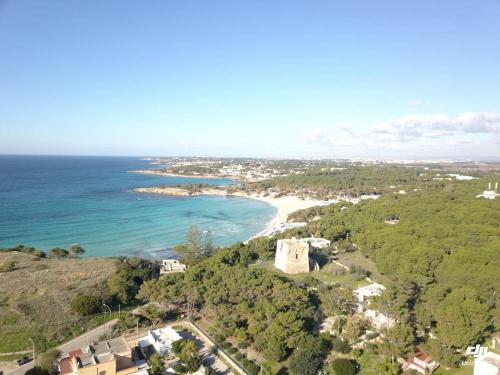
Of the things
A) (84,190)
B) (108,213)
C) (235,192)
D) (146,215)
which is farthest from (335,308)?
(84,190)

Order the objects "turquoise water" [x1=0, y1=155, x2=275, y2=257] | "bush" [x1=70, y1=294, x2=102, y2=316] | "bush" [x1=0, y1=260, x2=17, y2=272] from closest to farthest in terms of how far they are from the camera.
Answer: "bush" [x1=70, y1=294, x2=102, y2=316] < "bush" [x1=0, y1=260, x2=17, y2=272] < "turquoise water" [x1=0, y1=155, x2=275, y2=257]

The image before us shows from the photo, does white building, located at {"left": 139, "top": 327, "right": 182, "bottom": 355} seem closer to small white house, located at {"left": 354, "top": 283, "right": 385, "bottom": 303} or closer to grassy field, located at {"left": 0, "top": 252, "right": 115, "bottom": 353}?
grassy field, located at {"left": 0, "top": 252, "right": 115, "bottom": 353}

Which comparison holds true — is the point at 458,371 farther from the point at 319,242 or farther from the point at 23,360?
the point at 23,360

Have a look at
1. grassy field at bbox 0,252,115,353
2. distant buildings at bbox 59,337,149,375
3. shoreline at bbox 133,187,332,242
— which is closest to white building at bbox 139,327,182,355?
distant buildings at bbox 59,337,149,375

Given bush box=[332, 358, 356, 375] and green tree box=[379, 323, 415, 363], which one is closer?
bush box=[332, 358, 356, 375]

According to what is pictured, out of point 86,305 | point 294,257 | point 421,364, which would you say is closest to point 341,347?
point 421,364

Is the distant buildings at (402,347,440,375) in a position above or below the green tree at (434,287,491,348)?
below

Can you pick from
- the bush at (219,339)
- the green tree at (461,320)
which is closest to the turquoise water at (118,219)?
the bush at (219,339)
